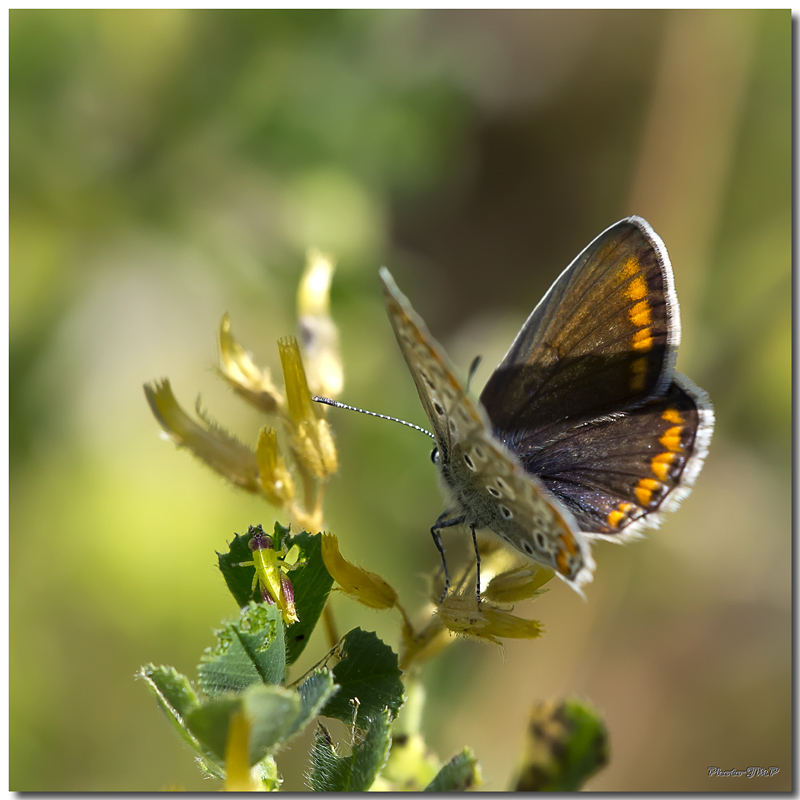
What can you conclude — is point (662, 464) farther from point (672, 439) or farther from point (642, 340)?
point (642, 340)

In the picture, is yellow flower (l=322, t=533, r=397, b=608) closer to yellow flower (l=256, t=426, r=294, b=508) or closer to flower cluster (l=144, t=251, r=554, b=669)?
flower cluster (l=144, t=251, r=554, b=669)

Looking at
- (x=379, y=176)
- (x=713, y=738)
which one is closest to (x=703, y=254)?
(x=379, y=176)

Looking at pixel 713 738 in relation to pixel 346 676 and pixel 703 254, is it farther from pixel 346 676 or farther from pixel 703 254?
pixel 346 676

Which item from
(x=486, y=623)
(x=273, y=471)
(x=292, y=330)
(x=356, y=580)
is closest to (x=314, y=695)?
(x=356, y=580)

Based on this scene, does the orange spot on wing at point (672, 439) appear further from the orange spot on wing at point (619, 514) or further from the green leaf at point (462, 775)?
the green leaf at point (462, 775)

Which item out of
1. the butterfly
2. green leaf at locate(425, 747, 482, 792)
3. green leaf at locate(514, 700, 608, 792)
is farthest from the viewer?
the butterfly

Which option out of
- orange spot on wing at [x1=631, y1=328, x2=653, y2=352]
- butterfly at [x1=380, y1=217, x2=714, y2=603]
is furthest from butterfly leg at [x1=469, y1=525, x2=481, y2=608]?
orange spot on wing at [x1=631, y1=328, x2=653, y2=352]

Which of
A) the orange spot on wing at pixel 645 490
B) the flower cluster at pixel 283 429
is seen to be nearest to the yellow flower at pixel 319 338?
the flower cluster at pixel 283 429
